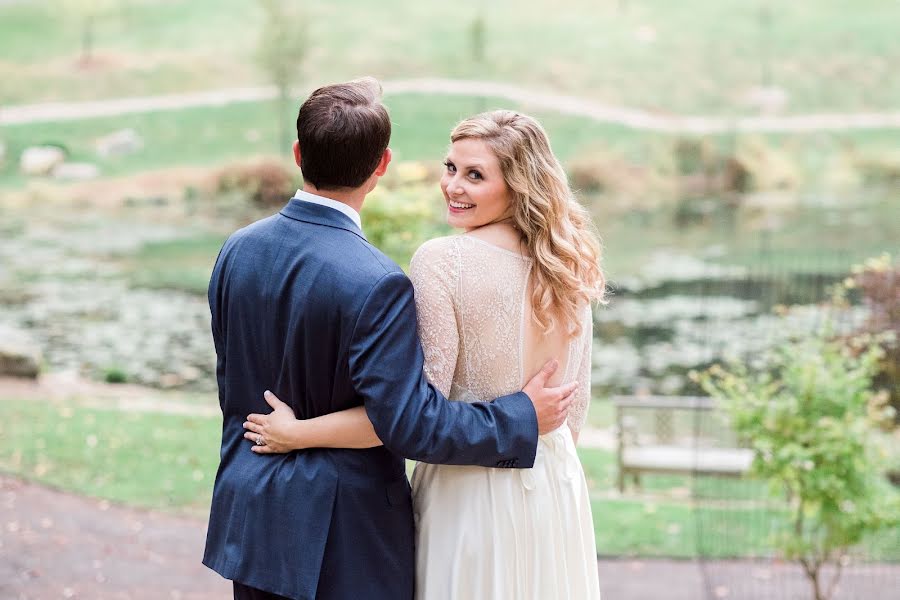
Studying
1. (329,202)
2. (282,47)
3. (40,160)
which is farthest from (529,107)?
(329,202)

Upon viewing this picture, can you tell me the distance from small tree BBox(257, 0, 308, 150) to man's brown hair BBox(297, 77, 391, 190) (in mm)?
16884

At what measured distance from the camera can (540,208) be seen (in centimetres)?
210

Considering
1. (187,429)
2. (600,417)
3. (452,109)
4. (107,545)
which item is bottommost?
(600,417)

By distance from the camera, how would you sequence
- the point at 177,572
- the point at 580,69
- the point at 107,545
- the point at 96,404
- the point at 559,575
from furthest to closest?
the point at 580,69
the point at 96,404
the point at 107,545
the point at 177,572
the point at 559,575

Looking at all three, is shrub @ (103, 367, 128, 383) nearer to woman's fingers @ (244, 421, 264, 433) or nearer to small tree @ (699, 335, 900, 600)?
small tree @ (699, 335, 900, 600)

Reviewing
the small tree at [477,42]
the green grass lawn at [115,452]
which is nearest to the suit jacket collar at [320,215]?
the green grass lawn at [115,452]

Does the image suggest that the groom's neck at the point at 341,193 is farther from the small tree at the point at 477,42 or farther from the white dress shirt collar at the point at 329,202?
the small tree at the point at 477,42

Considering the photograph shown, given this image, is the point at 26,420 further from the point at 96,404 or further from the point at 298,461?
the point at 298,461

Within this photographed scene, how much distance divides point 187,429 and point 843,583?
17.3 ft

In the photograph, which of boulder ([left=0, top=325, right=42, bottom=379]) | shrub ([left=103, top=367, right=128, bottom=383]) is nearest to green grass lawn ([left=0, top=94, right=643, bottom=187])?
shrub ([left=103, top=367, right=128, bottom=383])

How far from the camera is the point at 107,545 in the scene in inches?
224

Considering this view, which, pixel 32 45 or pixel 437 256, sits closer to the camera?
pixel 437 256

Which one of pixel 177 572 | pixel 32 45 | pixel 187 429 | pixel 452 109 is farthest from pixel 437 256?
pixel 32 45

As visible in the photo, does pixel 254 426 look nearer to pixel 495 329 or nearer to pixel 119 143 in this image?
pixel 495 329
